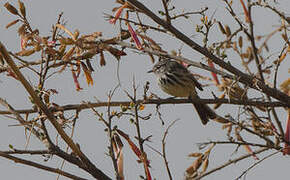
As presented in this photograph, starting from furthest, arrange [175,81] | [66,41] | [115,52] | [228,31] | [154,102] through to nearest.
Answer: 1. [175,81]
2. [228,31]
3. [154,102]
4. [115,52]
5. [66,41]

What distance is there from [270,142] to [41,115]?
1294 mm

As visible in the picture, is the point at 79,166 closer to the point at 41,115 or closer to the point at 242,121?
the point at 41,115

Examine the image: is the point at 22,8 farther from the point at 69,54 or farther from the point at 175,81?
the point at 175,81

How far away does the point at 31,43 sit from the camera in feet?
8.13

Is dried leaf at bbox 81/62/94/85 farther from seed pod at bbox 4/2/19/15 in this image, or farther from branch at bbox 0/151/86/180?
branch at bbox 0/151/86/180

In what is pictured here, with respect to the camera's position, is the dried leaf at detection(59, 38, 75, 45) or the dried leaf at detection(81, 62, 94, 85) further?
the dried leaf at detection(81, 62, 94, 85)

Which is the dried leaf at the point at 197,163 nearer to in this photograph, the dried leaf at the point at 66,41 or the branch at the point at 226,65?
the branch at the point at 226,65

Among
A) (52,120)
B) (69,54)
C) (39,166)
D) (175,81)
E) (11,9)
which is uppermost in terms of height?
(175,81)

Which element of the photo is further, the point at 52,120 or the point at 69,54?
the point at 69,54

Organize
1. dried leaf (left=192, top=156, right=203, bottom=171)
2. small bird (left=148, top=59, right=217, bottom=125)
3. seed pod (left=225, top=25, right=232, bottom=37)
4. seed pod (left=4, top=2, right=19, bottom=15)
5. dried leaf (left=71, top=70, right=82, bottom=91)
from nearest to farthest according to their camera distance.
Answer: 1. seed pod (left=4, top=2, right=19, bottom=15)
2. dried leaf (left=71, top=70, right=82, bottom=91)
3. dried leaf (left=192, top=156, right=203, bottom=171)
4. seed pod (left=225, top=25, right=232, bottom=37)
5. small bird (left=148, top=59, right=217, bottom=125)

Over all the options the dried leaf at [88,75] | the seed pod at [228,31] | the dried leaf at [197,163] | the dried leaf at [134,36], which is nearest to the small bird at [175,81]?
the seed pod at [228,31]

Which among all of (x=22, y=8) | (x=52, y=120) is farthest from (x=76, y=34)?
(x=52, y=120)

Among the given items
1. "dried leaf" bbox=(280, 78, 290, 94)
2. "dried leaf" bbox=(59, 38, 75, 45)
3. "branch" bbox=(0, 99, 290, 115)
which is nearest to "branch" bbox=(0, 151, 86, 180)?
"branch" bbox=(0, 99, 290, 115)

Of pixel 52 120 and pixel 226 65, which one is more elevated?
pixel 226 65
